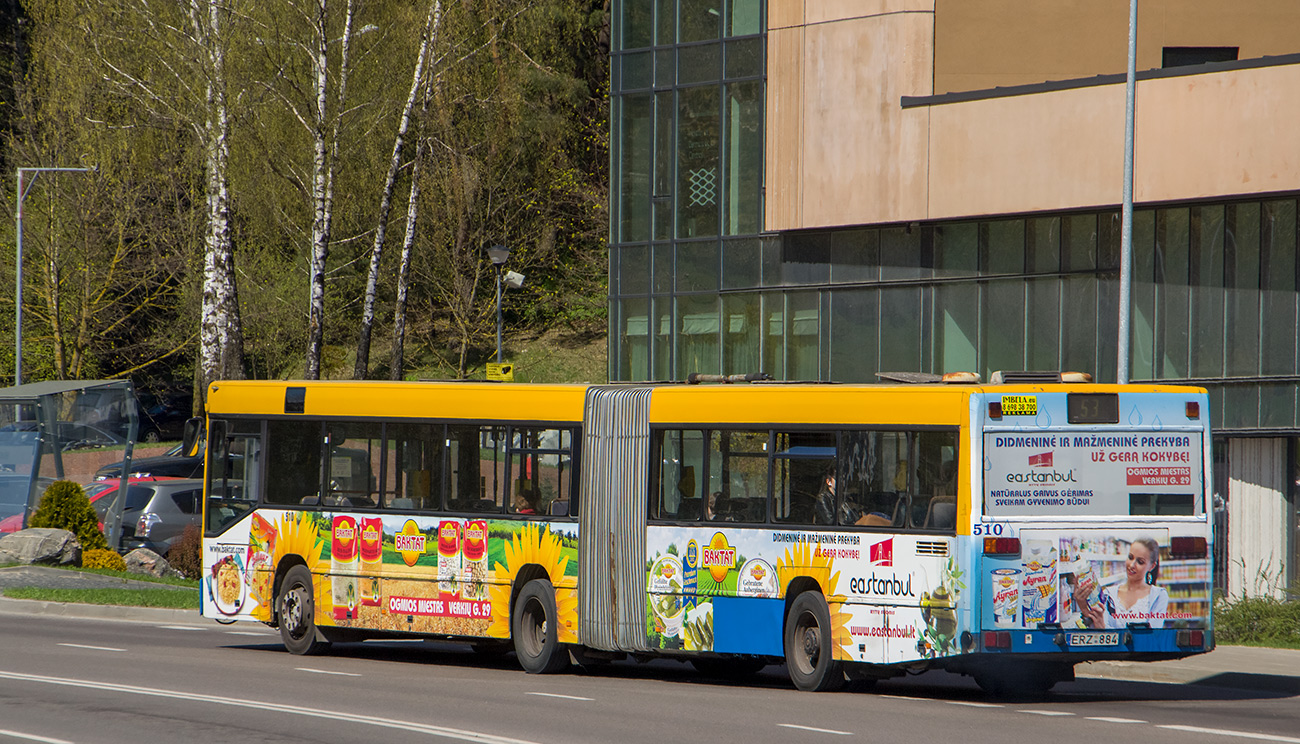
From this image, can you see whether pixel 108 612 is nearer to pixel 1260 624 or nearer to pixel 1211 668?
pixel 1211 668

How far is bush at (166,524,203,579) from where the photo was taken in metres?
28.6

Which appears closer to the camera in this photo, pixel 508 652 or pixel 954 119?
pixel 508 652

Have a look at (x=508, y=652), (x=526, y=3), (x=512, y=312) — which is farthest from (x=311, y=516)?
(x=512, y=312)

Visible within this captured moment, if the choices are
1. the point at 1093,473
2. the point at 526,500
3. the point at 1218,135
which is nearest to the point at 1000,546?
the point at 1093,473

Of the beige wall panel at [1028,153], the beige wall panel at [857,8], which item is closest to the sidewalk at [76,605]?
the beige wall panel at [1028,153]

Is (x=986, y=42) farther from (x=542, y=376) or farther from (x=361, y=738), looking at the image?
(x=542, y=376)

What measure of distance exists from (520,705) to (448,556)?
4102mm

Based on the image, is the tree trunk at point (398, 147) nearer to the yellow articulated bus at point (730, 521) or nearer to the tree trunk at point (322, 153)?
the tree trunk at point (322, 153)

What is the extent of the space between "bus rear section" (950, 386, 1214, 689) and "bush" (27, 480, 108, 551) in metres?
19.2

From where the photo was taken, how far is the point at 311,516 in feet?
58.6

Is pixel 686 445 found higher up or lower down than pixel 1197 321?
lower down

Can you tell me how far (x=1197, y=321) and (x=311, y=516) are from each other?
16.2 m

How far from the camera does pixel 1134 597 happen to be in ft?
42.8

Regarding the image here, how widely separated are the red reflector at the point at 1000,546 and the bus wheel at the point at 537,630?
4759mm
